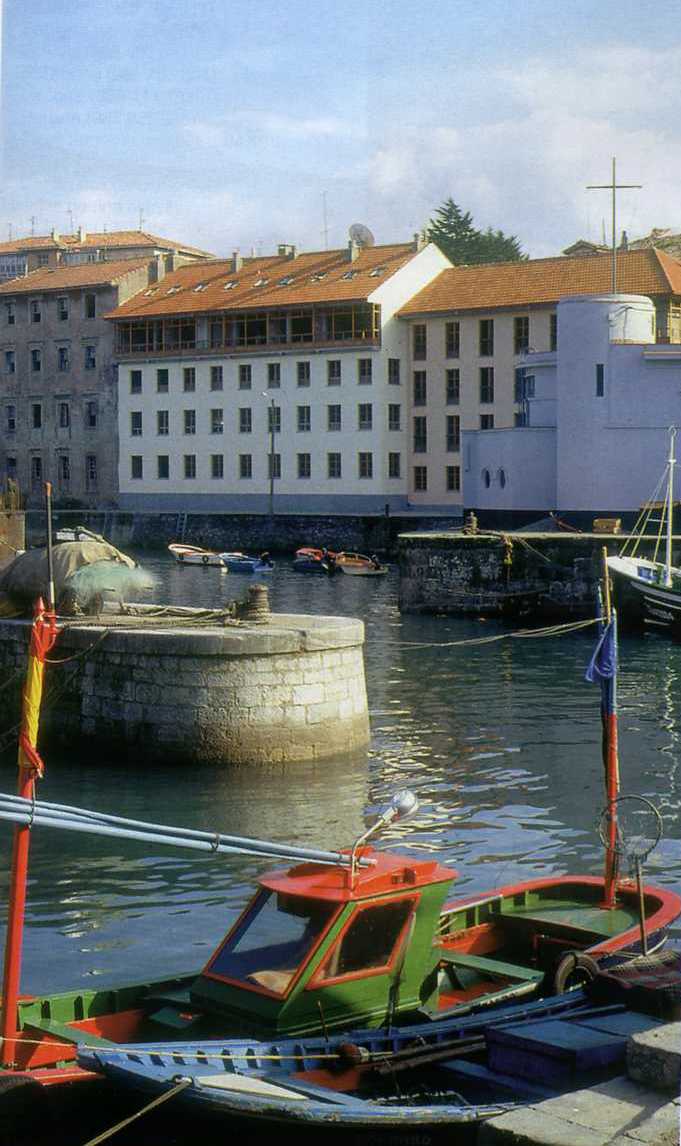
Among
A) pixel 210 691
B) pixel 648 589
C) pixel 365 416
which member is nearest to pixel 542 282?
pixel 365 416

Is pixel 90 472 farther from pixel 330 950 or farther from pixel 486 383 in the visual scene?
pixel 330 950

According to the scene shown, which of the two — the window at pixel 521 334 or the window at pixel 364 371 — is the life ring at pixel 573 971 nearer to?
the window at pixel 521 334

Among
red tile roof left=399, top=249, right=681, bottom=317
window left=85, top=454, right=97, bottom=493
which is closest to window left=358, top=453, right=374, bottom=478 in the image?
red tile roof left=399, top=249, right=681, bottom=317

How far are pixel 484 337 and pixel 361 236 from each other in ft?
33.0

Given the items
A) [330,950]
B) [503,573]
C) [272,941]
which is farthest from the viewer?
[503,573]

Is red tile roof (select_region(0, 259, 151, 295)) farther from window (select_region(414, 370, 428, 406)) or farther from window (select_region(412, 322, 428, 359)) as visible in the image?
window (select_region(414, 370, 428, 406))

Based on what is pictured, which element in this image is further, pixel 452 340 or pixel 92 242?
pixel 92 242

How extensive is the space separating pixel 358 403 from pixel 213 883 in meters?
60.2

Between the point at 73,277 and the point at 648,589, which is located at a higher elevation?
the point at 73,277

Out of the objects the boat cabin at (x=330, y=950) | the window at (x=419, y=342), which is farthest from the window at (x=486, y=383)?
the boat cabin at (x=330, y=950)

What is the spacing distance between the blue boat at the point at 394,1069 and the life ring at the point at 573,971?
55 cm

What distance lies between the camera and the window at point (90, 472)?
84062 millimetres

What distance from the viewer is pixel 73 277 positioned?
86125mm

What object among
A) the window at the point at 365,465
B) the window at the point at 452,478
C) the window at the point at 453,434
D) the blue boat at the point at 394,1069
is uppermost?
the window at the point at 453,434
